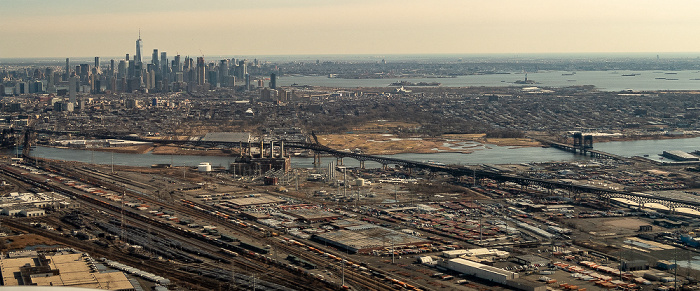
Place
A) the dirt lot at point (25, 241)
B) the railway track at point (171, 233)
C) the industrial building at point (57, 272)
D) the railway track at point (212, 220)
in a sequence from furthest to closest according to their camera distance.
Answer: the dirt lot at point (25, 241)
the railway track at point (171, 233)
the railway track at point (212, 220)
the industrial building at point (57, 272)

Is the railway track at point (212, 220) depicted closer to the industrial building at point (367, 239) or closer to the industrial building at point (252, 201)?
the industrial building at point (252, 201)

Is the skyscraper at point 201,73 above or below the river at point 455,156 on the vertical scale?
above

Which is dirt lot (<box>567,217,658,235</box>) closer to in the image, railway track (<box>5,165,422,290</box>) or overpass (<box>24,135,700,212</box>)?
overpass (<box>24,135,700,212</box>)

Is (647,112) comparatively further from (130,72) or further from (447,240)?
(130,72)

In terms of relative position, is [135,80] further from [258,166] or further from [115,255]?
[115,255]

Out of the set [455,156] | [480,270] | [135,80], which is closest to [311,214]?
[480,270]

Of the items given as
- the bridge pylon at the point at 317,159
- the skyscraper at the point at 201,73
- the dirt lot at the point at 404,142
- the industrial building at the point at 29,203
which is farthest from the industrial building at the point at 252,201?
the skyscraper at the point at 201,73

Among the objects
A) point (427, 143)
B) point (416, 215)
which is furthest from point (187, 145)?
point (416, 215)
